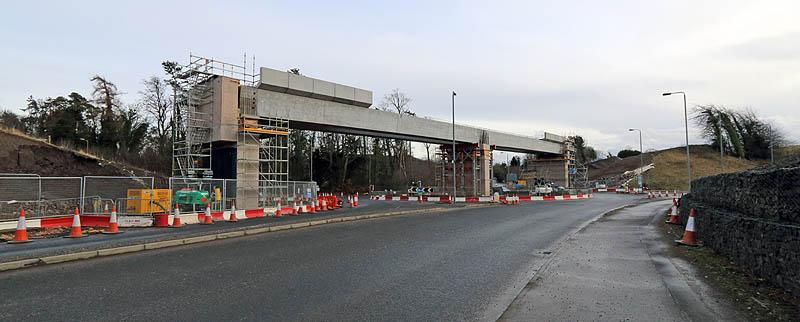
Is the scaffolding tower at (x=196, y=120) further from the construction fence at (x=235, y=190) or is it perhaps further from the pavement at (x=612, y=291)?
the pavement at (x=612, y=291)

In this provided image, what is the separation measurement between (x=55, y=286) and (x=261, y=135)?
20309 mm

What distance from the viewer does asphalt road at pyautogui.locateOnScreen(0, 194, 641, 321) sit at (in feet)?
18.2

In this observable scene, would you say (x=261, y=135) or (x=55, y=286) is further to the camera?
(x=261, y=135)

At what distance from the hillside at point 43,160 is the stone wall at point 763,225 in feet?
88.1

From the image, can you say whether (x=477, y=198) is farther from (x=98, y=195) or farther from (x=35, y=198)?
(x=35, y=198)

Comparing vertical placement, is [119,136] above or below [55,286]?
above

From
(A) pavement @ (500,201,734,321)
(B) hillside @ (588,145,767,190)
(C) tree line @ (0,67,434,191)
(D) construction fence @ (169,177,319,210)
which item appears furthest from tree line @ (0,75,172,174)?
(B) hillside @ (588,145,767,190)

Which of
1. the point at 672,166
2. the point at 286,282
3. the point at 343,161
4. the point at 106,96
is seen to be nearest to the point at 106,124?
the point at 106,96

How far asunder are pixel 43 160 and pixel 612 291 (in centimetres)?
2988

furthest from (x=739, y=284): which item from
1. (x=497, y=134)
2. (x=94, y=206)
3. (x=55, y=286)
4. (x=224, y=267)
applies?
(x=497, y=134)

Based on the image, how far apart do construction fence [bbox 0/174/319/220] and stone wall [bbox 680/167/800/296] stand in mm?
16846

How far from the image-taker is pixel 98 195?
59.4 ft

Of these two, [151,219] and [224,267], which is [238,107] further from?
[224,267]

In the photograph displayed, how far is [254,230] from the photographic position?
45.3 feet
